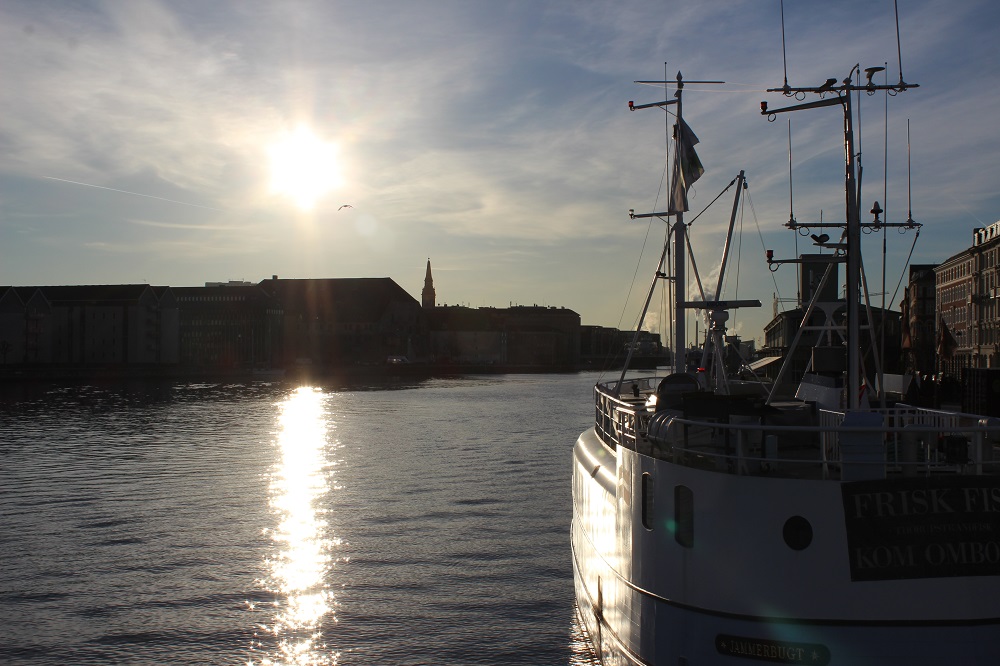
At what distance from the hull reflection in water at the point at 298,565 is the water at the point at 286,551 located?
7 centimetres

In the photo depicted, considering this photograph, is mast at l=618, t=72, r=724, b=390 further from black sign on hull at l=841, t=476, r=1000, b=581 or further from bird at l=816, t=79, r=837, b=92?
black sign on hull at l=841, t=476, r=1000, b=581

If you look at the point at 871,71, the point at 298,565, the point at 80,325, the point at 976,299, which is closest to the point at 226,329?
the point at 80,325

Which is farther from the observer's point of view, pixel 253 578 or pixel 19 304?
pixel 19 304

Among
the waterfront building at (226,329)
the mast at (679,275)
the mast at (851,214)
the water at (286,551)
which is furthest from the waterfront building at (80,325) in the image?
the mast at (851,214)

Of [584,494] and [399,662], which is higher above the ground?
[584,494]

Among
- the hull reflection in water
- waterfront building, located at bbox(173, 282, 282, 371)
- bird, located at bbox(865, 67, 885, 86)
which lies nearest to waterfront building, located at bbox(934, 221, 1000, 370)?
the hull reflection in water

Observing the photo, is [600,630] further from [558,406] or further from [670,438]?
[558,406]

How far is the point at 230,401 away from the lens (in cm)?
9438

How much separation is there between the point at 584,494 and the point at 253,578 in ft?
28.5

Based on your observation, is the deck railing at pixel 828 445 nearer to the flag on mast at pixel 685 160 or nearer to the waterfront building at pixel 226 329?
the flag on mast at pixel 685 160

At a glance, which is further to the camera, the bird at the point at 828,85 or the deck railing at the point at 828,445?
the bird at the point at 828,85

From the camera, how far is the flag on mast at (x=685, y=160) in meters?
23.9

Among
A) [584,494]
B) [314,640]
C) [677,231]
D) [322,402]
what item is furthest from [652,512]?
[322,402]

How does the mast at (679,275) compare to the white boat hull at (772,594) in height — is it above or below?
above
